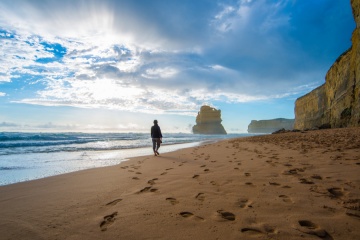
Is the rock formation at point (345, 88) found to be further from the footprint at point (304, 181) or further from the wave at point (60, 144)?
the footprint at point (304, 181)

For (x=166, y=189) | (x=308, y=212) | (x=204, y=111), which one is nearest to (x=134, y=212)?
(x=166, y=189)

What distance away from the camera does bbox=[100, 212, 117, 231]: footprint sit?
92.8 inches

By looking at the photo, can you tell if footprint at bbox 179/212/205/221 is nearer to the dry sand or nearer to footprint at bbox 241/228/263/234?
the dry sand

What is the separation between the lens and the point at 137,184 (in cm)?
439

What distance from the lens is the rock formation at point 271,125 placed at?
6137 inches

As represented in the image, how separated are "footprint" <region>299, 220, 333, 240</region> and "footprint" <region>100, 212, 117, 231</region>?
7.25 feet

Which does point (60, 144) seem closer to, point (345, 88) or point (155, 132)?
point (155, 132)

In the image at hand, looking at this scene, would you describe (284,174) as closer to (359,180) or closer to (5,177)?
(359,180)

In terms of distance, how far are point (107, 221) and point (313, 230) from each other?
240 cm

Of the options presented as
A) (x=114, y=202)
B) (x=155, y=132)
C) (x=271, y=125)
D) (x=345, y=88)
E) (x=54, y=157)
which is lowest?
(x=54, y=157)

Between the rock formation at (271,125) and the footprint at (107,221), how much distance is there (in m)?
169

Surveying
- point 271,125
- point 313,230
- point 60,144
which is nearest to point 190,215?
point 313,230

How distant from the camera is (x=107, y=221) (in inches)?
99.0

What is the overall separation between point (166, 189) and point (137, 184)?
961 mm
